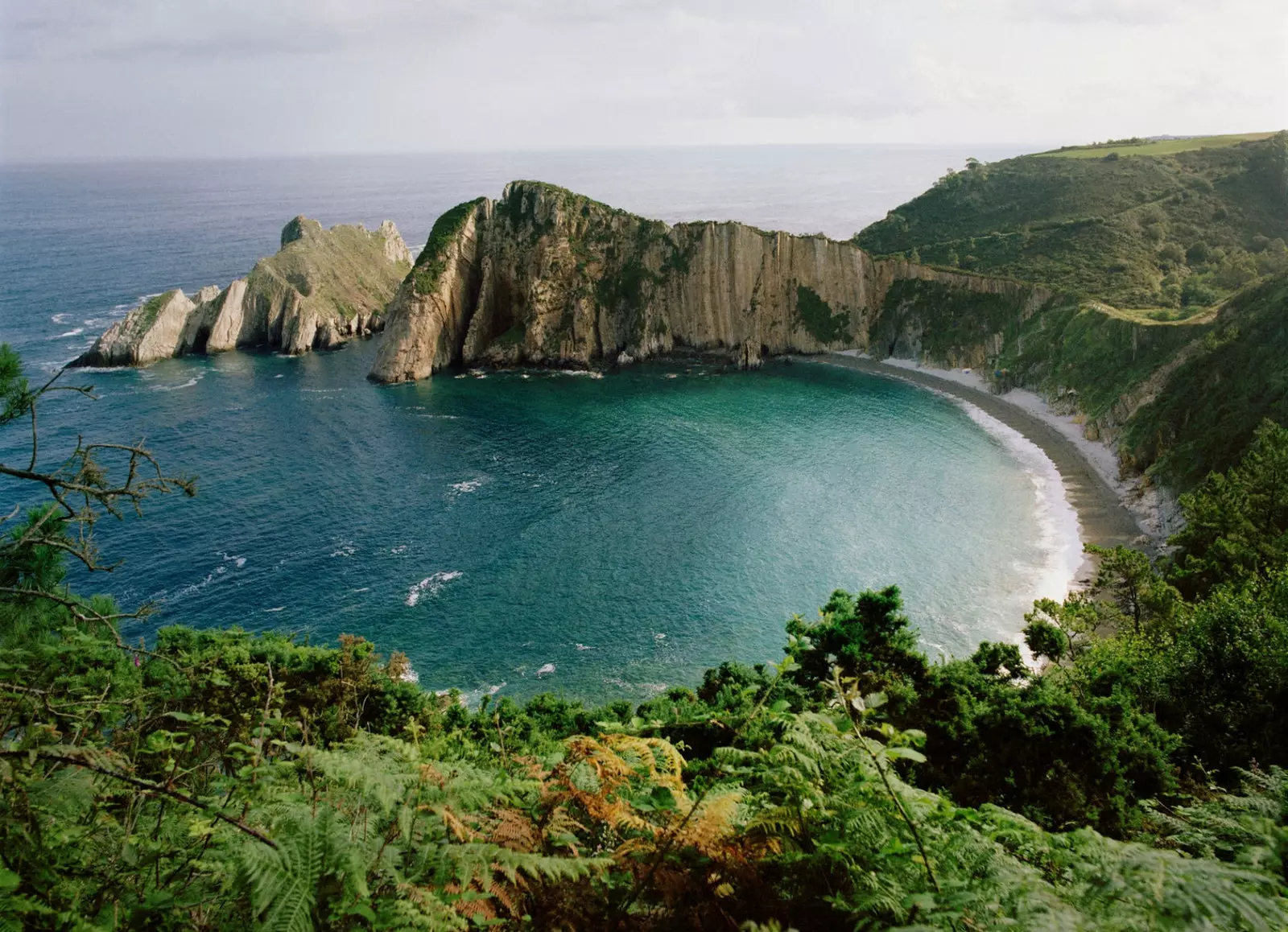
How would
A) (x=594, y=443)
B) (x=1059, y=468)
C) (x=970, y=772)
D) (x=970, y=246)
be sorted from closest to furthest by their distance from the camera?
1. (x=970, y=772)
2. (x=1059, y=468)
3. (x=594, y=443)
4. (x=970, y=246)

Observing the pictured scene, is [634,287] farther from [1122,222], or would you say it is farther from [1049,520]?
[1122,222]

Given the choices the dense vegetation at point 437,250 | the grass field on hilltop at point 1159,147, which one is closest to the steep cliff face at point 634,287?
the dense vegetation at point 437,250

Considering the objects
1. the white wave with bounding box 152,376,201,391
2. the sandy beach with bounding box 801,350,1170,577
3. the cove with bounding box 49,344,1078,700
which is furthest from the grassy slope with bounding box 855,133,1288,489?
the white wave with bounding box 152,376,201,391

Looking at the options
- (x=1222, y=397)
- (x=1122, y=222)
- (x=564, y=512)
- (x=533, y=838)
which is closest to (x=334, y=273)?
(x=564, y=512)

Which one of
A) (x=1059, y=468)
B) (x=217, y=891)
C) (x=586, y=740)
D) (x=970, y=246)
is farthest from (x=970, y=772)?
(x=970, y=246)

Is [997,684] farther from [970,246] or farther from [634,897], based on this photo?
[970,246]
